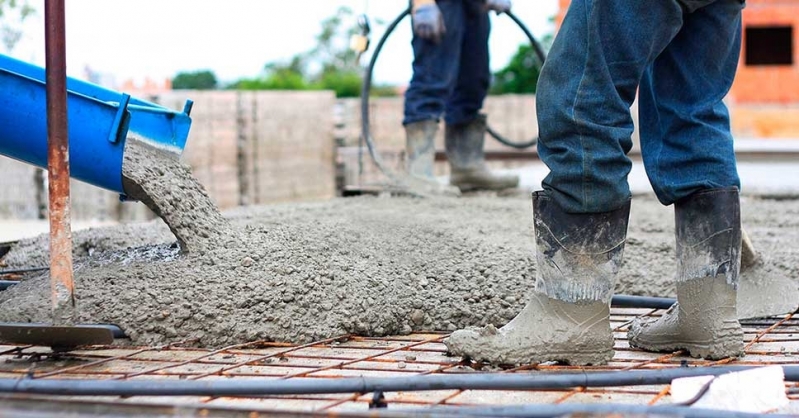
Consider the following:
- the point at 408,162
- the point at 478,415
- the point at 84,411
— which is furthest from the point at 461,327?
the point at 408,162

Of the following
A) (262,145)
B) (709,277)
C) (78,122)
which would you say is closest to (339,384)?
(709,277)

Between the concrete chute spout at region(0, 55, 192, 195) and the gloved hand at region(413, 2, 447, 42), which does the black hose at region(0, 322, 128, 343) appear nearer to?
the concrete chute spout at region(0, 55, 192, 195)

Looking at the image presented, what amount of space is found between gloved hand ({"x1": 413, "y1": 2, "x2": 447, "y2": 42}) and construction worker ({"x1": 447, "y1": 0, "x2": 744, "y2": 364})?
7.60 ft

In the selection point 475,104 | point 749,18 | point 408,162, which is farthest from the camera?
point 749,18

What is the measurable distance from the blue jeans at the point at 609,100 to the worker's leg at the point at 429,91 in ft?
8.19

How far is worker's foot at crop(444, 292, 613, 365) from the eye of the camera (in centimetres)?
175

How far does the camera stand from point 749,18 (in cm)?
1780

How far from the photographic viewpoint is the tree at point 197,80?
2042 centimetres

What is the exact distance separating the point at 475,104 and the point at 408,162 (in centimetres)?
59

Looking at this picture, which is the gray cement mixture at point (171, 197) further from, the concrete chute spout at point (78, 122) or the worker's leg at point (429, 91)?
the worker's leg at point (429, 91)

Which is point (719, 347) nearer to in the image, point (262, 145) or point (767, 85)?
point (262, 145)

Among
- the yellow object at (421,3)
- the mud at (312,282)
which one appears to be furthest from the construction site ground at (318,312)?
the yellow object at (421,3)

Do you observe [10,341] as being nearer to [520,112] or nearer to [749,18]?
[520,112]

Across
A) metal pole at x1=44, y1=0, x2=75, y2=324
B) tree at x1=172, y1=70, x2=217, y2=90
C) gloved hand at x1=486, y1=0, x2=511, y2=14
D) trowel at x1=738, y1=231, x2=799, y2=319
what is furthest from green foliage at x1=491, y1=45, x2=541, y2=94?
metal pole at x1=44, y1=0, x2=75, y2=324
